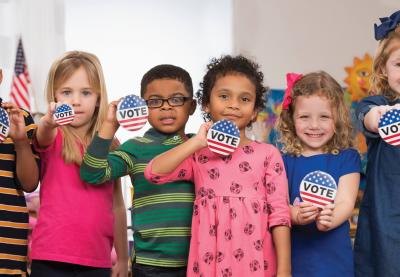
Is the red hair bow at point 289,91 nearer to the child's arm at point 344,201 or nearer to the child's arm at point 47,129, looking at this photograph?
the child's arm at point 344,201

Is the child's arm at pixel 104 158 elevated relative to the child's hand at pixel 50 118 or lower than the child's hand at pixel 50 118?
A: lower

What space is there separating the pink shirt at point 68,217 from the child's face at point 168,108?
0.90ft

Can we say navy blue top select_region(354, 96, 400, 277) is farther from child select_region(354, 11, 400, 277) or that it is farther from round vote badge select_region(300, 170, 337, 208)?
round vote badge select_region(300, 170, 337, 208)

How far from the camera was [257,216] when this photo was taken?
5.52 ft

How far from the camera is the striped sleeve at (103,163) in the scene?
1716mm

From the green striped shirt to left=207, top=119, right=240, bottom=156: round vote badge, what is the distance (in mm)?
249

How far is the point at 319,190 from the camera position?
160 cm

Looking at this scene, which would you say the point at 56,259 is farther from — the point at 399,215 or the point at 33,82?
the point at 33,82

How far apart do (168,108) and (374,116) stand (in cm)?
62

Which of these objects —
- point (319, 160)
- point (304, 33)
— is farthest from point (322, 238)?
point (304, 33)

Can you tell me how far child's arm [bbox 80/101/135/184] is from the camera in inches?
67.5

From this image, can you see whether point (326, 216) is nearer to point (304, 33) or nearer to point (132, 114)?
point (132, 114)

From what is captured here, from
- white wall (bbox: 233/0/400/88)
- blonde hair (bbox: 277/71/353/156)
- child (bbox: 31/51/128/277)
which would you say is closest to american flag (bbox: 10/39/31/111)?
white wall (bbox: 233/0/400/88)

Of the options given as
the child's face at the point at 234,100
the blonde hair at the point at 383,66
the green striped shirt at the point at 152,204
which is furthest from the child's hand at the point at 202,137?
the blonde hair at the point at 383,66
